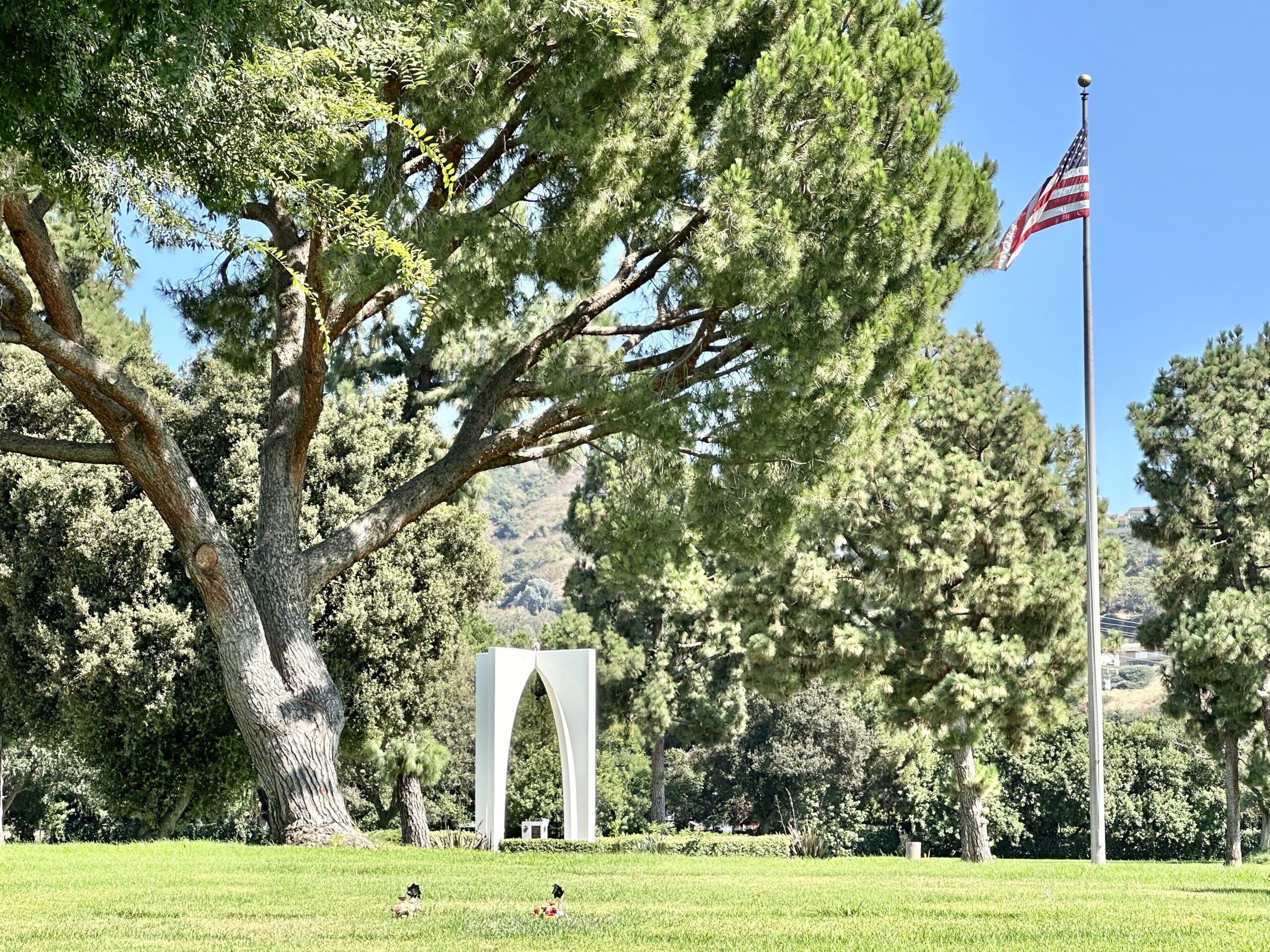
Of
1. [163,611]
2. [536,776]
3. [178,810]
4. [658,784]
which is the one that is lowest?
[658,784]

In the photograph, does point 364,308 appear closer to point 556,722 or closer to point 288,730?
point 288,730

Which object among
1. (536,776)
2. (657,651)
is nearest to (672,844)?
(536,776)

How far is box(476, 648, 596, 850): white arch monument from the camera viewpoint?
1912 cm

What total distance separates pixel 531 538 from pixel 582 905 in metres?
137

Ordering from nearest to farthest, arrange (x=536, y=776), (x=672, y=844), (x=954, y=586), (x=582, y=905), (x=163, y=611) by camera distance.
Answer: (x=582, y=905) < (x=163, y=611) < (x=954, y=586) < (x=672, y=844) < (x=536, y=776)

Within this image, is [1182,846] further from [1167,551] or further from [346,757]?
[346,757]

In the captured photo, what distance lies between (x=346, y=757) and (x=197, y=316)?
7822 millimetres

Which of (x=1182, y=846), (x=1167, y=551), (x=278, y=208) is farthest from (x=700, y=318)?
(x=1182, y=846)

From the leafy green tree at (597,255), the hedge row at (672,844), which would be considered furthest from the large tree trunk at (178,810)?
the leafy green tree at (597,255)

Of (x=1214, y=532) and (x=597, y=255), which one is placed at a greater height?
(x=597, y=255)

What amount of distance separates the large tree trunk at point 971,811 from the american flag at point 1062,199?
854cm

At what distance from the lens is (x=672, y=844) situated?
2392 cm

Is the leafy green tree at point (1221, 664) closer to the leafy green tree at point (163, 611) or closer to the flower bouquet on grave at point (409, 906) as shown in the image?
the leafy green tree at point (163, 611)

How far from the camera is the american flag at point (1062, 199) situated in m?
14.5
